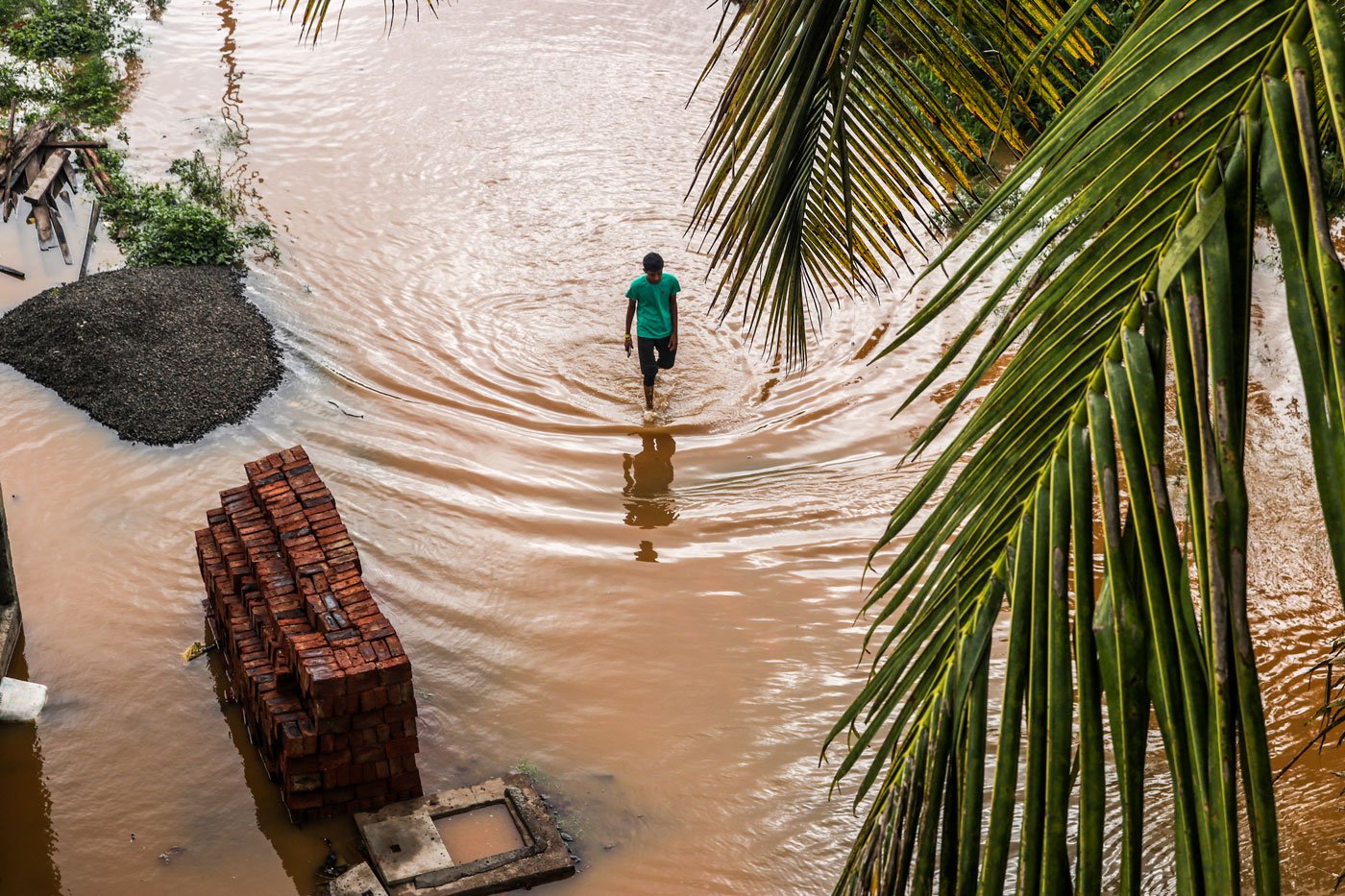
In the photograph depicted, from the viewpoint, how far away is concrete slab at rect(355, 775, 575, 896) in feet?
17.7

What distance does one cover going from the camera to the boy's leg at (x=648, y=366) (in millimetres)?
8836

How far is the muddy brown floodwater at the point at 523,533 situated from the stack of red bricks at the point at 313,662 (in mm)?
247

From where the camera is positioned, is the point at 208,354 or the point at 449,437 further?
the point at 208,354

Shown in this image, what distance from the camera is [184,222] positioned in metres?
10.8

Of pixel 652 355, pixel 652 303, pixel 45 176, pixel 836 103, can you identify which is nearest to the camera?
pixel 836 103

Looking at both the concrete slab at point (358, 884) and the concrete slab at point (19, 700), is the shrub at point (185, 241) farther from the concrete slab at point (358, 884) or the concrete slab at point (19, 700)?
the concrete slab at point (358, 884)

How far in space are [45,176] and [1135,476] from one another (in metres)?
12.9

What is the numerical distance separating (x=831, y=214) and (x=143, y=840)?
4495mm

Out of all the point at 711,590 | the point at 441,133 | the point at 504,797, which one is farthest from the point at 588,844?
the point at 441,133

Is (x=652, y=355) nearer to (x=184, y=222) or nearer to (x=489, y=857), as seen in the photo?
(x=489, y=857)

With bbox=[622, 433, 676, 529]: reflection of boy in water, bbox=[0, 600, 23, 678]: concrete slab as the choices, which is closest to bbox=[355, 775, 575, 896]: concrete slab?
bbox=[0, 600, 23, 678]: concrete slab

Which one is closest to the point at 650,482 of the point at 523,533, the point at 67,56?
the point at 523,533

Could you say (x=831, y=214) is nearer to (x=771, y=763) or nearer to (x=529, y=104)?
(x=771, y=763)

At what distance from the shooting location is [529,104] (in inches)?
546
